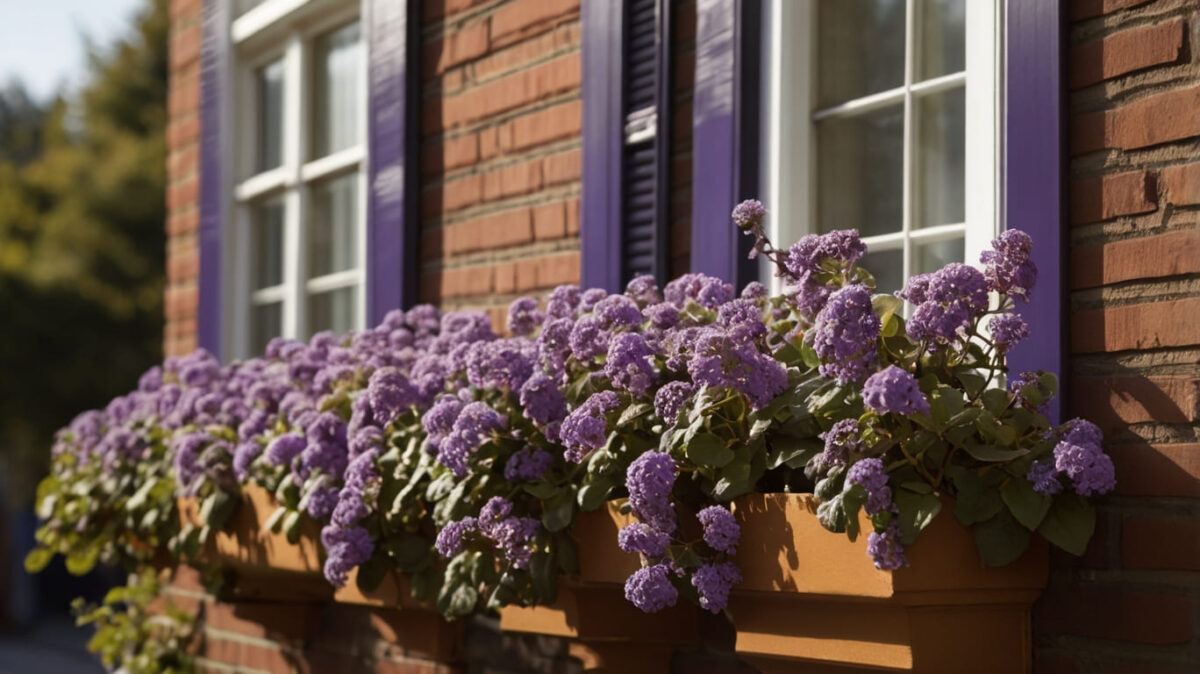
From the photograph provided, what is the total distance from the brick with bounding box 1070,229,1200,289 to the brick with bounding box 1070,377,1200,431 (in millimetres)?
166

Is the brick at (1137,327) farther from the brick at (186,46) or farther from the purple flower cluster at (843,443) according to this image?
the brick at (186,46)

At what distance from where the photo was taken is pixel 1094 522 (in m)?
2.39

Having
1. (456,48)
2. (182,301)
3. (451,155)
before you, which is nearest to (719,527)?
(451,155)

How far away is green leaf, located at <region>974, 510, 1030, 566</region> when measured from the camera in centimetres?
237

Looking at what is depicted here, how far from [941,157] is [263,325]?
3535 millimetres

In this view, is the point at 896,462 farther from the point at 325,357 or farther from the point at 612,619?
the point at 325,357

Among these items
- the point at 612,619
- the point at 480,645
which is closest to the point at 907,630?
the point at 612,619

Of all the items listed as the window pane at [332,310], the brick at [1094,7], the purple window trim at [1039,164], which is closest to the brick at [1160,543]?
the purple window trim at [1039,164]

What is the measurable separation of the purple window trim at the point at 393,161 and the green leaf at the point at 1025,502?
261 cm

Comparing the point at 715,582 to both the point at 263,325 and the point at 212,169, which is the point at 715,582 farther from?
the point at 212,169

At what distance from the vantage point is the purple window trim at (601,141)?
376 cm

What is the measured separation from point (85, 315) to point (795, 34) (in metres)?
22.0

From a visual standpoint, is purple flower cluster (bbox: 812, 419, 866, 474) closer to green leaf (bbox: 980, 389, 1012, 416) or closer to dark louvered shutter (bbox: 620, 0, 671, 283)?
green leaf (bbox: 980, 389, 1012, 416)

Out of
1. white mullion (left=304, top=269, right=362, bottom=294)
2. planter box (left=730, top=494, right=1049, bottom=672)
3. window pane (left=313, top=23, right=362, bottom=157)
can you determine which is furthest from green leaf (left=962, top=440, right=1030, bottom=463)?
window pane (left=313, top=23, right=362, bottom=157)
